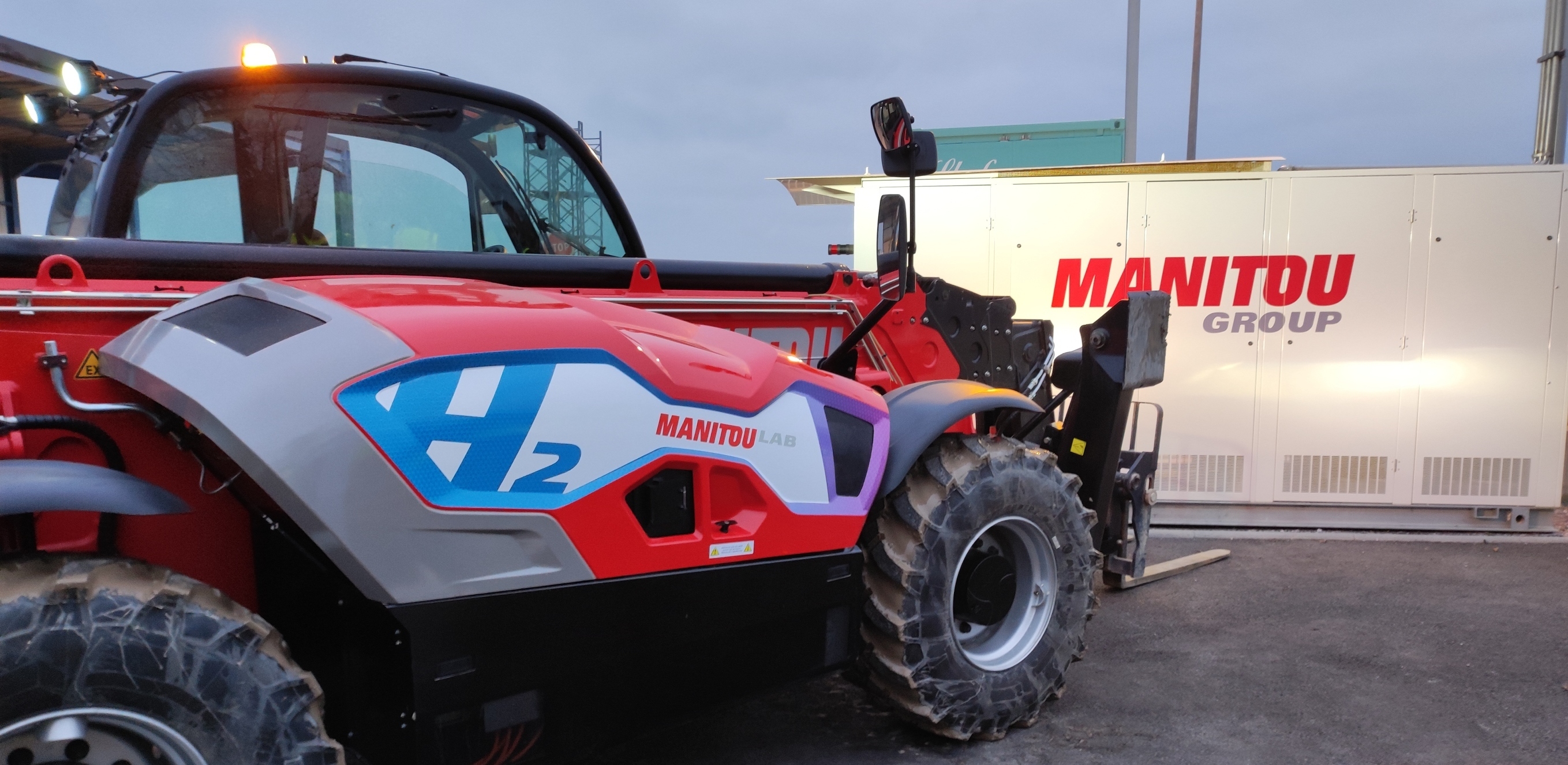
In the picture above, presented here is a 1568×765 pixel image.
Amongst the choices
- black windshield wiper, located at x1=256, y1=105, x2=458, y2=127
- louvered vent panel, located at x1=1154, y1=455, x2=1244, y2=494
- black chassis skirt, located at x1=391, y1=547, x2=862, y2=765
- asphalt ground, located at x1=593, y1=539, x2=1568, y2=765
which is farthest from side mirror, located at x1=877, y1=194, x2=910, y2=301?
louvered vent panel, located at x1=1154, y1=455, x2=1244, y2=494

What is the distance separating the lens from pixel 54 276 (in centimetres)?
178

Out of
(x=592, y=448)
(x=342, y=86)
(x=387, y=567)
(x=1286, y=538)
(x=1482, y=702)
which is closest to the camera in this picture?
(x=387, y=567)

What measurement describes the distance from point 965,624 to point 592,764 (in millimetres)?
1209

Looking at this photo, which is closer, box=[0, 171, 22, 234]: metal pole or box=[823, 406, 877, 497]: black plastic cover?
box=[823, 406, 877, 497]: black plastic cover

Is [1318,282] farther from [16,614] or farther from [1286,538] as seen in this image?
[16,614]

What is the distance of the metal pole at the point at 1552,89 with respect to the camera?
7.00m

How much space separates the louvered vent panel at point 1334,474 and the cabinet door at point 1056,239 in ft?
5.74

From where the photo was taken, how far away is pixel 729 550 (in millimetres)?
2055

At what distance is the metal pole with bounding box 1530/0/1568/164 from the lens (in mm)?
7000

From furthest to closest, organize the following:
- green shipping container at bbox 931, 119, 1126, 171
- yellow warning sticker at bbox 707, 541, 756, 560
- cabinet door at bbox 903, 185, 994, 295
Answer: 1. green shipping container at bbox 931, 119, 1126, 171
2. cabinet door at bbox 903, 185, 994, 295
3. yellow warning sticker at bbox 707, 541, 756, 560

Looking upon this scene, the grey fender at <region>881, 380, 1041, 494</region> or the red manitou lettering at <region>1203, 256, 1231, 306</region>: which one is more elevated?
the red manitou lettering at <region>1203, 256, 1231, 306</region>

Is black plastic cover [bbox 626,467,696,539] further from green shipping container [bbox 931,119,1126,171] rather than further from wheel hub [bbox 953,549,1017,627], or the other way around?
green shipping container [bbox 931,119,1126,171]

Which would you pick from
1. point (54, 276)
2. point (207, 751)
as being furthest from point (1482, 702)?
point (54, 276)

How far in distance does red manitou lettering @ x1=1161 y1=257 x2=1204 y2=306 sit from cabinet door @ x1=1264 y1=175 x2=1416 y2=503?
21.1 inches
